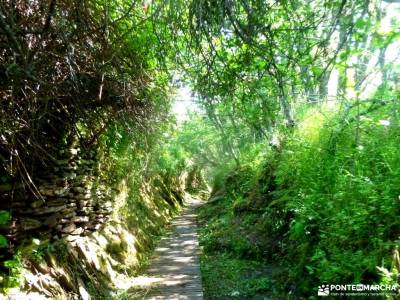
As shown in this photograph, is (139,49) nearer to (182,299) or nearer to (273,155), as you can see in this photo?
(182,299)

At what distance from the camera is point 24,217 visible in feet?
13.7

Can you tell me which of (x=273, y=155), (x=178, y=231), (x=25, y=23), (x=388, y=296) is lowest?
(x=178, y=231)

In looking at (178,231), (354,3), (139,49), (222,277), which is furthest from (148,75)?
(178,231)

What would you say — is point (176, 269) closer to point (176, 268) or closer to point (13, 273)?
point (176, 268)

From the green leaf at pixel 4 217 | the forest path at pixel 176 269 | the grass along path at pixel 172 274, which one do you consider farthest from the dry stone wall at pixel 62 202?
the forest path at pixel 176 269

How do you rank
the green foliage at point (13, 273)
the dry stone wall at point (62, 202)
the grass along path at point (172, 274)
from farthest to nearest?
the grass along path at point (172, 274) < the dry stone wall at point (62, 202) < the green foliage at point (13, 273)

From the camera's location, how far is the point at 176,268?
670 centimetres

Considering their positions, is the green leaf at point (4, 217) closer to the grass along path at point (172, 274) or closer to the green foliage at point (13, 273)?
the green foliage at point (13, 273)

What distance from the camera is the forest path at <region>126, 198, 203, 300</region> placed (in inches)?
209

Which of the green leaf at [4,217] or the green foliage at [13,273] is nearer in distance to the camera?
the green foliage at [13,273]

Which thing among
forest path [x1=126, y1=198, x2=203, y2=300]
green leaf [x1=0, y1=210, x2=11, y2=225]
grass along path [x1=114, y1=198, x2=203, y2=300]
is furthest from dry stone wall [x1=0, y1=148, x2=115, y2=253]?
forest path [x1=126, y1=198, x2=203, y2=300]

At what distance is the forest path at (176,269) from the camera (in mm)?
5312

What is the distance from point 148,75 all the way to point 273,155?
4.53 metres

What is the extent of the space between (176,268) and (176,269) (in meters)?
0.06
